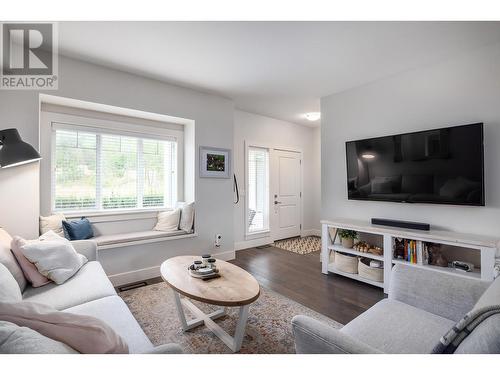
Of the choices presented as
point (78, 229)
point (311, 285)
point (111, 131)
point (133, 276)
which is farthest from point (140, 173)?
point (311, 285)

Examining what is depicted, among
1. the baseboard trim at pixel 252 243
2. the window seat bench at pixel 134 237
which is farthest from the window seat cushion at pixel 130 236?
the baseboard trim at pixel 252 243

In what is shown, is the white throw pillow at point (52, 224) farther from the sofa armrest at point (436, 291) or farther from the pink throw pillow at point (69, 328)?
the sofa armrest at point (436, 291)

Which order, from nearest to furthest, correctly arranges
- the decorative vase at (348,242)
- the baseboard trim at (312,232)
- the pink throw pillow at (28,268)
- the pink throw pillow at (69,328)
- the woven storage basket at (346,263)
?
the pink throw pillow at (69,328), the pink throw pillow at (28,268), the woven storage basket at (346,263), the decorative vase at (348,242), the baseboard trim at (312,232)

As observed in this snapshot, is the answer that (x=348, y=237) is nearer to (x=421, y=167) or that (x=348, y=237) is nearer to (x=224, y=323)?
(x=421, y=167)

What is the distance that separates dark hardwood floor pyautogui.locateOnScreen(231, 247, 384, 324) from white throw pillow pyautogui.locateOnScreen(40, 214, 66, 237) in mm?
2272

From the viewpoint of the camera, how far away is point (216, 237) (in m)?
3.67

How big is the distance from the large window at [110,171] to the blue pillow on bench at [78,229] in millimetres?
327

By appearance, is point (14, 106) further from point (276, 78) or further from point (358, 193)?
point (358, 193)

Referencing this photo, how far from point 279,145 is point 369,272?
3.04m

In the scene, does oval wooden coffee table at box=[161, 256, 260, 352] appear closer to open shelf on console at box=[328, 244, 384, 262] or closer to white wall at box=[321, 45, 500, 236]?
open shelf on console at box=[328, 244, 384, 262]

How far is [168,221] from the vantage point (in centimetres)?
339

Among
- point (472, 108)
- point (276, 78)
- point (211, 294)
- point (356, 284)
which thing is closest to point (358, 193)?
point (356, 284)

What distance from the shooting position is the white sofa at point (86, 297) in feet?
4.34

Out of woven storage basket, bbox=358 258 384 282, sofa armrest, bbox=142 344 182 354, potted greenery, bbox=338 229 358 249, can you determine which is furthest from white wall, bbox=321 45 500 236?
sofa armrest, bbox=142 344 182 354
